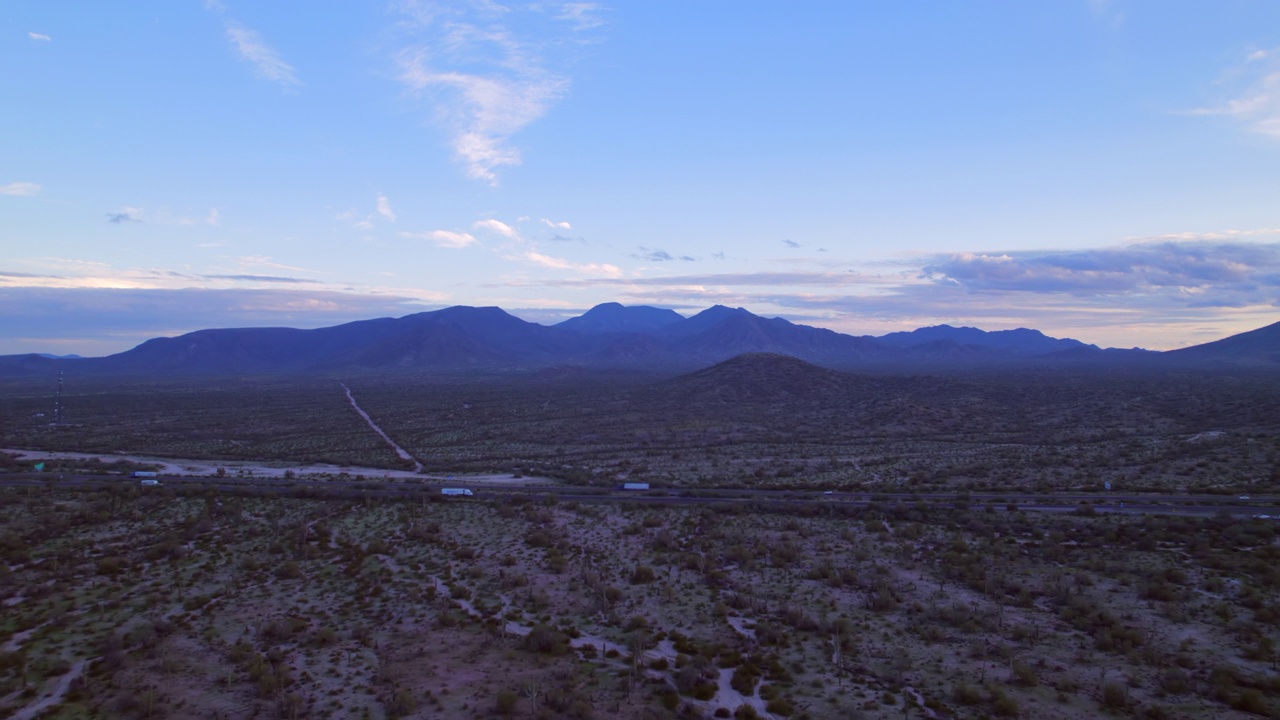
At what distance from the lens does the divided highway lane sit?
3275 centimetres

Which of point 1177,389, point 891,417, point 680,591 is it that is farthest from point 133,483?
point 1177,389

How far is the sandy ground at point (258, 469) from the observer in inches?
1845

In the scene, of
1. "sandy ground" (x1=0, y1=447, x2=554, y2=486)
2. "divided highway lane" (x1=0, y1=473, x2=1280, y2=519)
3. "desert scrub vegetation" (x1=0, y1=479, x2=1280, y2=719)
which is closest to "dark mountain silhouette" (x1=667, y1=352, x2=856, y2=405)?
"sandy ground" (x1=0, y1=447, x2=554, y2=486)

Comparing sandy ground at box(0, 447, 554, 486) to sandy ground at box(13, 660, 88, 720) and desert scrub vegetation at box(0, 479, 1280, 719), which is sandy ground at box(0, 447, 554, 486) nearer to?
desert scrub vegetation at box(0, 479, 1280, 719)

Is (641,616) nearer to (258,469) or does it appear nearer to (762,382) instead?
(258,469)

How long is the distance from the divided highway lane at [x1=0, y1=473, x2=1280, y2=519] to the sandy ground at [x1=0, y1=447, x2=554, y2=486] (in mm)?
2520

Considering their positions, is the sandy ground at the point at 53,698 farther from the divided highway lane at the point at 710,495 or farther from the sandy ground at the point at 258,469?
the sandy ground at the point at 258,469

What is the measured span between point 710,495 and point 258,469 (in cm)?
3726

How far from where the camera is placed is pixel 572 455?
60.7m

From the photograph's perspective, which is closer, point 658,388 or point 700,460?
point 700,460

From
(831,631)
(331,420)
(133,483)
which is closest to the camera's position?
(831,631)

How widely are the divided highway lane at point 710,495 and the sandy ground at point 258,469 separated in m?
2.52

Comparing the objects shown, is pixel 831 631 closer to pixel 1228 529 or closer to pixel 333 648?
pixel 333 648

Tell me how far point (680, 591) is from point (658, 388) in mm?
101953
